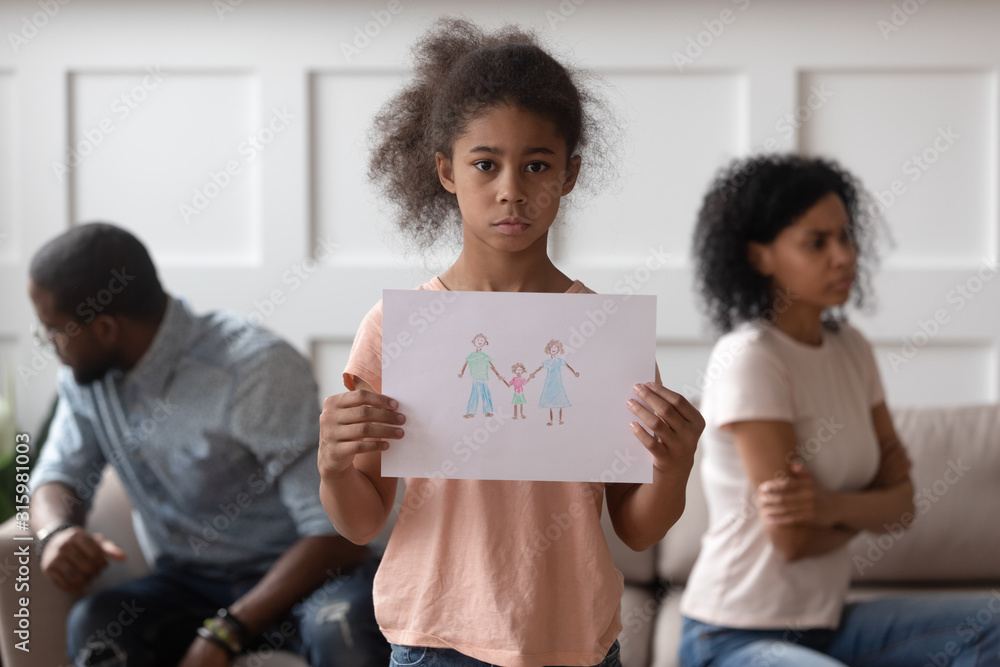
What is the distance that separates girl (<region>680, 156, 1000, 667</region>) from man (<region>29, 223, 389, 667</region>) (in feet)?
2.09

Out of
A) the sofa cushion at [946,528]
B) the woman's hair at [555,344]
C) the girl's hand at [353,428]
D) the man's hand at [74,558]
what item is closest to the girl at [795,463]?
the sofa cushion at [946,528]

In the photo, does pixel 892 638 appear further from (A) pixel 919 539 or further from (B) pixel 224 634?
(B) pixel 224 634

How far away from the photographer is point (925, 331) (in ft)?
6.89

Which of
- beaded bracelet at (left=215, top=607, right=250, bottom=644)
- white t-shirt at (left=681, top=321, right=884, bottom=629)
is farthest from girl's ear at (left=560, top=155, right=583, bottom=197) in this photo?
beaded bracelet at (left=215, top=607, right=250, bottom=644)

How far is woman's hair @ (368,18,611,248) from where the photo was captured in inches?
31.2

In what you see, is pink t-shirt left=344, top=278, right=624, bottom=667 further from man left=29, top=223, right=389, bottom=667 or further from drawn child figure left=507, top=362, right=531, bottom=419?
man left=29, top=223, right=389, bottom=667

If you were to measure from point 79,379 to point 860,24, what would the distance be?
77.9 inches

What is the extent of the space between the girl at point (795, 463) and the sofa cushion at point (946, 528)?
0.30 metres

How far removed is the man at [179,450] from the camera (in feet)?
4.70

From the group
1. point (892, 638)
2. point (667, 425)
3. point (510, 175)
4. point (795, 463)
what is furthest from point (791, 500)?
point (510, 175)

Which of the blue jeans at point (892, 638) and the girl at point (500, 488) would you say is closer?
the girl at point (500, 488)

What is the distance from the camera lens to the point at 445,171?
2.77ft

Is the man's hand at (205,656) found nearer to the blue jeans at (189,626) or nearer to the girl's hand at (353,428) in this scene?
the blue jeans at (189,626)

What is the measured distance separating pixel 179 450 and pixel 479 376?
3.12ft
